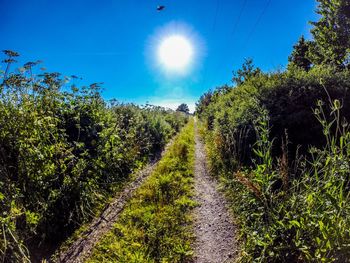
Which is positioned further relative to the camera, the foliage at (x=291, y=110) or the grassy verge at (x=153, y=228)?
the foliage at (x=291, y=110)

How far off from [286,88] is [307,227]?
5.81 m

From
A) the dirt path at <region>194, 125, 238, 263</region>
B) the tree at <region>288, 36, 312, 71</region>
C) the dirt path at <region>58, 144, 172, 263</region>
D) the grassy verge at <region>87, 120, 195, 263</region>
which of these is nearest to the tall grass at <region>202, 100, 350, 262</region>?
the dirt path at <region>194, 125, 238, 263</region>

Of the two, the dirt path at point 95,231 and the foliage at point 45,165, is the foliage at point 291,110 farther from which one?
the foliage at point 45,165

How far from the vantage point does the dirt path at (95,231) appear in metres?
3.86

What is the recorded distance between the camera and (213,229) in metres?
4.51

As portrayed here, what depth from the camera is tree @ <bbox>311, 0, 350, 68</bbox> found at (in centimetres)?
1403

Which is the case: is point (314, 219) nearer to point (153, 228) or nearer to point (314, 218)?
point (314, 218)

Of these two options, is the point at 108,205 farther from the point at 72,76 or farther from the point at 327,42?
the point at 327,42

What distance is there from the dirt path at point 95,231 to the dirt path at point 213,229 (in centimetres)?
177

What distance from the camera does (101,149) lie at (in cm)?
611

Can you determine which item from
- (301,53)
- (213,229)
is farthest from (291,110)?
(301,53)

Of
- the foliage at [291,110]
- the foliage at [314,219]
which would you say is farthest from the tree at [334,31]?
the foliage at [314,219]

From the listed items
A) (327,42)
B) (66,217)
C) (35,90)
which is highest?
(327,42)

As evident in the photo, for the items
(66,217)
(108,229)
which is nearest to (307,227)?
(108,229)
